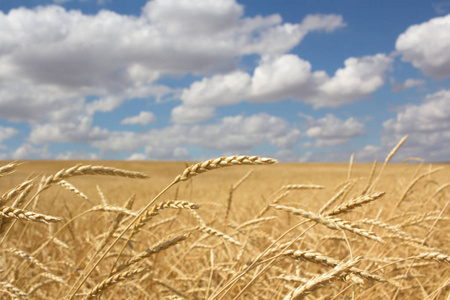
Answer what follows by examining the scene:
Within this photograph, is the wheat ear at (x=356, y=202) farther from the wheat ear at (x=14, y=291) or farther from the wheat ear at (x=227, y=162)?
the wheat ear at (x=14, y=291)

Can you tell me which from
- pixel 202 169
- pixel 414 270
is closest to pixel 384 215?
pixel 414 270

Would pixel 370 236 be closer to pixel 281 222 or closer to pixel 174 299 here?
pixel 174 299

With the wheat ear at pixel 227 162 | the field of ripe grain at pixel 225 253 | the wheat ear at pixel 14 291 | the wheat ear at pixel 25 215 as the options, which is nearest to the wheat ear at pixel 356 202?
the field of ripe grain at pixel 225 253

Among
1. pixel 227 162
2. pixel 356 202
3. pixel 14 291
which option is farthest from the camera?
pixel 14 291

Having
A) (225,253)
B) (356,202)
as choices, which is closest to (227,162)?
(356,202)

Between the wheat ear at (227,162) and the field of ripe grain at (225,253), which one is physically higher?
the wheat ear at (227,162)

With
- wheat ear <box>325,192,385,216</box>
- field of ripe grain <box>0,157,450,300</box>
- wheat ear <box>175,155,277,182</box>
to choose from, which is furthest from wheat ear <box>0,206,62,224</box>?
wheat ear <box>325,192,385,216</box>

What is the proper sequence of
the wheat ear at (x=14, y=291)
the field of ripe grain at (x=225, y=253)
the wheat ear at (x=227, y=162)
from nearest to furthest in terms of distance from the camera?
the wheat ear at (x=227, y=162) → the field of ripe grain at (x=225, y=253) → the wheat ear at (x=14, y=291)

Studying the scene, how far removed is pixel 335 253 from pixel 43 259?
2.40 metres

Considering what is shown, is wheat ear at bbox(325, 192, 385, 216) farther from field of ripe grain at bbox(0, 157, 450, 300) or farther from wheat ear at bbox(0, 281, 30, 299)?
wheat ear at bbox(0, 281, 30, 299)

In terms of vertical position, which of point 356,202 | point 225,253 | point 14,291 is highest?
point 356,202

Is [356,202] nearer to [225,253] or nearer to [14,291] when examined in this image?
[14,291]

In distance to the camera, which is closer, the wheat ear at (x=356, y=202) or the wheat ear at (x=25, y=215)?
the wheat ear at (x=25, y=215)

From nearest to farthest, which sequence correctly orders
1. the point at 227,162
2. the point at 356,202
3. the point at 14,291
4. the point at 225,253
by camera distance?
the point at 227,162
the point at 356,202
the point at 14,291
the point at 225,253
